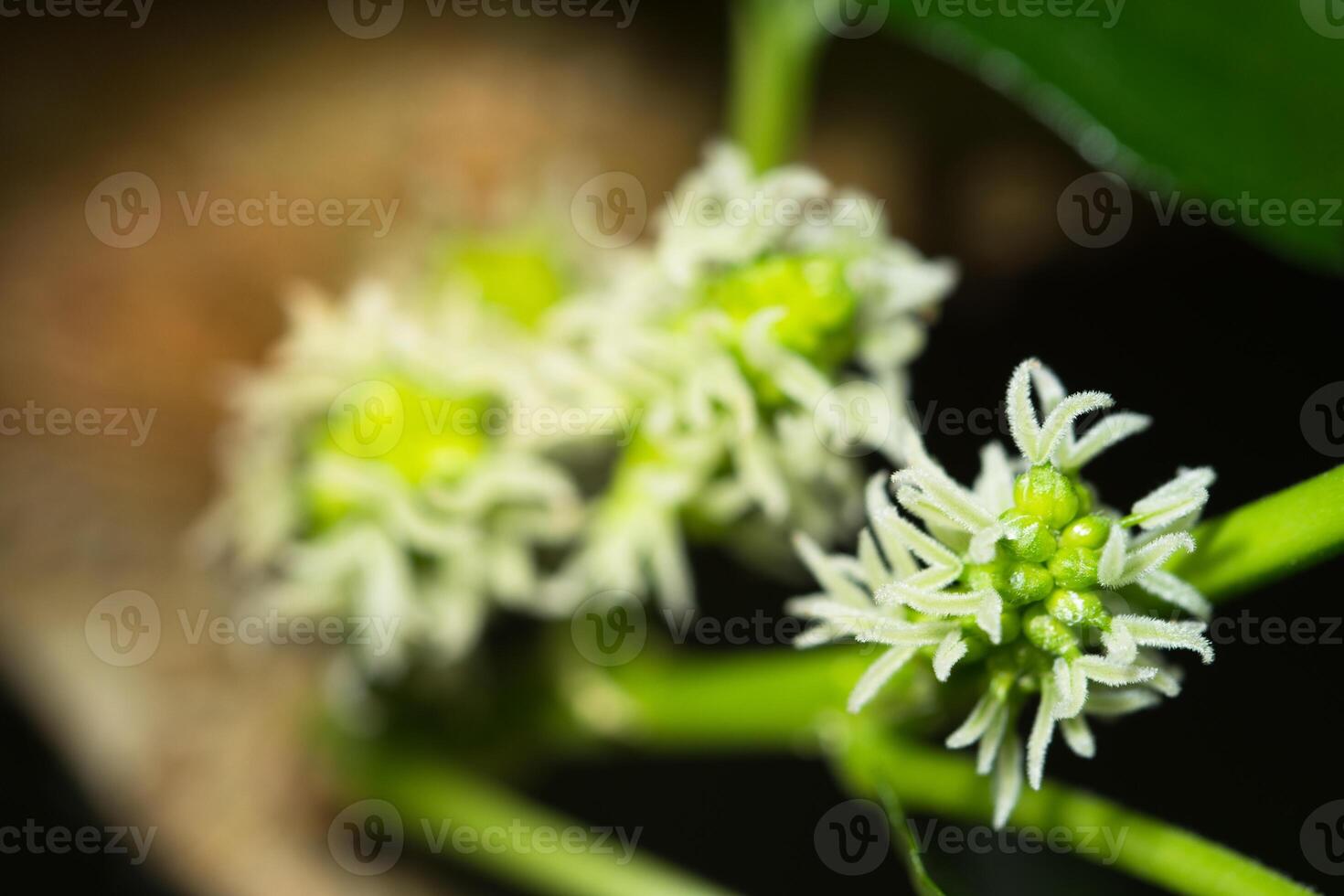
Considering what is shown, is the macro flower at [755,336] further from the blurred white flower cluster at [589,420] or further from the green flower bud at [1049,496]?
the green flower bud at [1049,496]

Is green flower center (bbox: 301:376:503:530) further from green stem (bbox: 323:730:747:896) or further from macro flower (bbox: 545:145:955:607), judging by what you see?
green stem (bbox: 323:730:747:896)

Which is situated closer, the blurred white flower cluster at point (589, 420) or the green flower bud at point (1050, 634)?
the green flower bud at point (1050, 634)

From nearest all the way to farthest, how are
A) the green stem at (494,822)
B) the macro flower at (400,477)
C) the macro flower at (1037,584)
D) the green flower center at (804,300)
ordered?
the macro flower at (1037,584)
the green flower center at (804,300)
the macro flower at (400,477)
the green stem at (494,822)

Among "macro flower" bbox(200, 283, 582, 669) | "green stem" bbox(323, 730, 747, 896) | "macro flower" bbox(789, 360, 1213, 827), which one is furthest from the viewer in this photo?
"green stem" bbox(323, 730, 747, 896)

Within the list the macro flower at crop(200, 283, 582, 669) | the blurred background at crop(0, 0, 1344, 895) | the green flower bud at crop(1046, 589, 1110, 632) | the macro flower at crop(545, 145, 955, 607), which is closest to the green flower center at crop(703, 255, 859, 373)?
the macro flower at crop(545, 145, 955, 607)

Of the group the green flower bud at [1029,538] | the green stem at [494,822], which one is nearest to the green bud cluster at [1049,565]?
the green flower bud at [1029,538]

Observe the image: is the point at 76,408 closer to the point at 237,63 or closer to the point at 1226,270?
the point at 237,63

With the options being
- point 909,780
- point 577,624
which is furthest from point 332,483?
point 909,780
